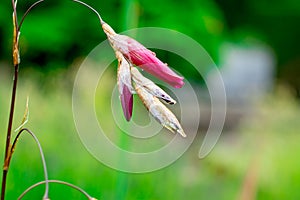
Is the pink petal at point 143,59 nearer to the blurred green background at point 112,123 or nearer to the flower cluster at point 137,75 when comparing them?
the flower cluster at point 137,75

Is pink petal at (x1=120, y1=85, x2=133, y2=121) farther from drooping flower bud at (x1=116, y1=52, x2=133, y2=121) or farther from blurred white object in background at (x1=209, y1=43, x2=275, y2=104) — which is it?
blurred white object in background at (x1=209, y1=43, x2=275, y2=104)

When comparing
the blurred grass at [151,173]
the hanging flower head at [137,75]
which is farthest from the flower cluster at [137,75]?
the blurred grass at [151,173]

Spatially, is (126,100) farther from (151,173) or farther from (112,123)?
(112,123)

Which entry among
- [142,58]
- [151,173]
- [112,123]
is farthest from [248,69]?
[142,58]

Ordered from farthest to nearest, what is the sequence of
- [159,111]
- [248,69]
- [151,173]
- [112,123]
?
[248,69]
[112,123]
[151,173]
[159,111]

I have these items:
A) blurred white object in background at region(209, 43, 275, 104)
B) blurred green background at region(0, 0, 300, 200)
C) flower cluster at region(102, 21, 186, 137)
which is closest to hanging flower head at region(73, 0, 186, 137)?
flower cluster at region(102, 21, 186, 137)
